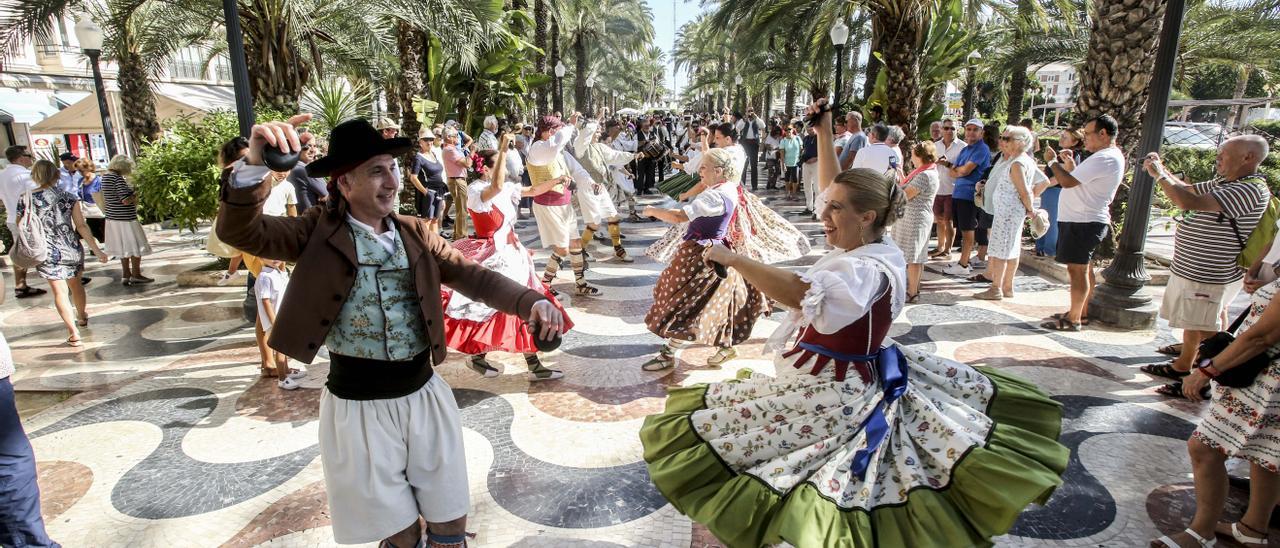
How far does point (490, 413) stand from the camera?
4.48m

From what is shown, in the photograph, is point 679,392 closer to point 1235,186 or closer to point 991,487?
point 991,487

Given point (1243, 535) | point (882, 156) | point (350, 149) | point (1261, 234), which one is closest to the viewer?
point (350, 149)

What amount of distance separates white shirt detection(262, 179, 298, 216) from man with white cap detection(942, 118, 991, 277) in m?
7.37

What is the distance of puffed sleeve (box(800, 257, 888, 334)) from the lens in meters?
2.26

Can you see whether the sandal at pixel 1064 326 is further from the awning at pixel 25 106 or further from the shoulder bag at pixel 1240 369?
the awning at pixel 25 106

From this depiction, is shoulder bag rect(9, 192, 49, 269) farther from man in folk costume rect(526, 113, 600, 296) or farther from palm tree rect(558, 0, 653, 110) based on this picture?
palm tree rect(558, 0, 653, 110)

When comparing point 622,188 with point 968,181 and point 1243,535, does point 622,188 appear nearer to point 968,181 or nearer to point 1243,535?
point 968,181

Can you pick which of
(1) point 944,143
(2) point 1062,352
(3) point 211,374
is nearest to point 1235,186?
(2) point 1062,352

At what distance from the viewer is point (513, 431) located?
4.20 meters

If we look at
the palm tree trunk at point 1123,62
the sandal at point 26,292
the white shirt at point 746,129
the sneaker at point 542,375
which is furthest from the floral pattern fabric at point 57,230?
the white shirt at point 746,129

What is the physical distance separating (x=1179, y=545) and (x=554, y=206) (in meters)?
5.77

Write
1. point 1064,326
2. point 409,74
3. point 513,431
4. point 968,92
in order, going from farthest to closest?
1. point 968,92
2. point 409,74
3. point 1064,326
4. point 513,431

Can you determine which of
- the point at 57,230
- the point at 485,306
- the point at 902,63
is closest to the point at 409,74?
the point at 57,230

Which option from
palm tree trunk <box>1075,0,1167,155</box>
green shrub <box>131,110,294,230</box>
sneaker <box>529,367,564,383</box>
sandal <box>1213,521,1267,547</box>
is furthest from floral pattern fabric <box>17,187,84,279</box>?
palm tree trunk <box>1075,0,1167,155</box>
